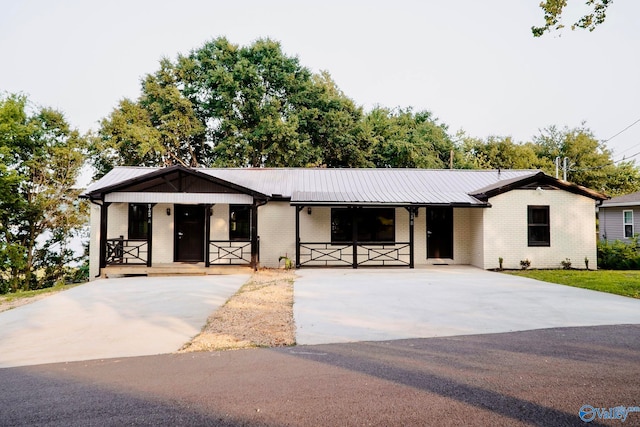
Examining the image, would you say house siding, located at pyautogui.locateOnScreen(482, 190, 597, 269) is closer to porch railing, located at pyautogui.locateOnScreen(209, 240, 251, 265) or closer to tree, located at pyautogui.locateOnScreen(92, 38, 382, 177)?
porch railing, located at pyautogui.locateOnScreen(209, 240, 251, 265)

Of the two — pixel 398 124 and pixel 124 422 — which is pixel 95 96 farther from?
pixel 124 422

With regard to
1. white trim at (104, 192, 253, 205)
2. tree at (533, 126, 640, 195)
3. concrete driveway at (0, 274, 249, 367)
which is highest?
tree at (533, 126, 640, 195)

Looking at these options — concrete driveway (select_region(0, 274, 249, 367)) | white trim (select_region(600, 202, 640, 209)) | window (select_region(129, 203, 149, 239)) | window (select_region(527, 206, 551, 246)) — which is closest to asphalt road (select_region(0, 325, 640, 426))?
concrete driveway (select_region(0, 274, 249, 367))

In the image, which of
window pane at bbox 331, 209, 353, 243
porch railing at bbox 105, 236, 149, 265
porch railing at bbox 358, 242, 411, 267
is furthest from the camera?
window pane at bbox 331, 209, 353, 243

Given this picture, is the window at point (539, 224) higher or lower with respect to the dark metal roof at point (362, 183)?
lower

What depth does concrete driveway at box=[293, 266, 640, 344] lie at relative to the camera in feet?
20.1

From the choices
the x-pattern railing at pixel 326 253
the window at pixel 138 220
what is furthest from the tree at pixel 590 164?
the window at pixel 138 220

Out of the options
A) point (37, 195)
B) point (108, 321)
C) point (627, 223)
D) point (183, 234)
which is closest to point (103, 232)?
point (183, 234)

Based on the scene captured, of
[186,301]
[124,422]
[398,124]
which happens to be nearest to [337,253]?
[186,301]

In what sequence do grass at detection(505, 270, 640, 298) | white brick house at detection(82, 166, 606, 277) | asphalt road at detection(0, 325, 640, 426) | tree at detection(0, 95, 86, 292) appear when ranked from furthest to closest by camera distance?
tree at detection(0, 95, 86, 292), white brick house at detection(82, 166, 606, 277), grass at detection(505, 270, 640, 298), asphalt road at detection(0, 325, 640, 426)

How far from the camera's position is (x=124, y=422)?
318 centimetres

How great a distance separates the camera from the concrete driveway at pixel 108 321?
5258 mm

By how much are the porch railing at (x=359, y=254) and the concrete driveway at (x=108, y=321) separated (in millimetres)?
4588

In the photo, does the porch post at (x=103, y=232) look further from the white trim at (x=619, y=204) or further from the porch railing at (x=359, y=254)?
the white trim at (x=619, y=204)
